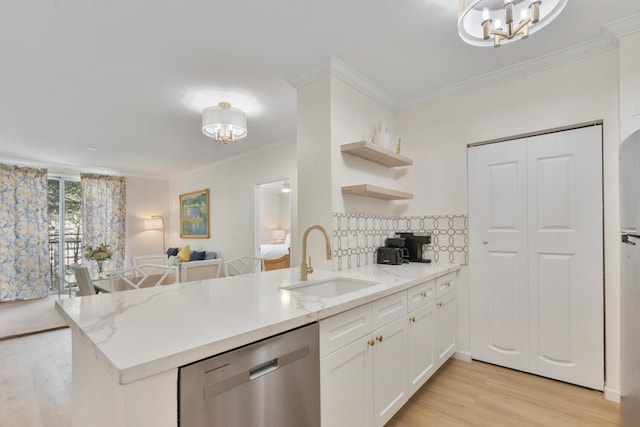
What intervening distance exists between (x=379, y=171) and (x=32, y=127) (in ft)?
13.5

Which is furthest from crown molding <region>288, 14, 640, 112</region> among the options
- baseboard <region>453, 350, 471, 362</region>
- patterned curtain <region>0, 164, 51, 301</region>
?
patterned curtain <region>0, 164, 51, 301</region>

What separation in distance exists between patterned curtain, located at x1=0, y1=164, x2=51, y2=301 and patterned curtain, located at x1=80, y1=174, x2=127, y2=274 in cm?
61

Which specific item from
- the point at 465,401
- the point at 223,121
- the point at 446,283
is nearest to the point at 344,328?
the point at 465,401

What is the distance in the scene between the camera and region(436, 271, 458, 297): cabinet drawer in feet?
7.36

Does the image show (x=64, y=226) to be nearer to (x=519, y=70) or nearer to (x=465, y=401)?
(x=465, y=401)

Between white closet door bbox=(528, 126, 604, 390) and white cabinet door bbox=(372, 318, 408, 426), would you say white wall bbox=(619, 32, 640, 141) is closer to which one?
white closet door bbox=(528, 126, 604, 390)

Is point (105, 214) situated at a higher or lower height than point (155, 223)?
higher

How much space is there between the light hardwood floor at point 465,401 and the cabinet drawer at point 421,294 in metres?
0.65

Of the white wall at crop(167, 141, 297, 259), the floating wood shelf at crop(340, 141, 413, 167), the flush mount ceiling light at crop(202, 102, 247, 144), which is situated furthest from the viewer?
the white wall at crop(167, 141, 297, 259)

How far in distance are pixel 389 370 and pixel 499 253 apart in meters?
1.45

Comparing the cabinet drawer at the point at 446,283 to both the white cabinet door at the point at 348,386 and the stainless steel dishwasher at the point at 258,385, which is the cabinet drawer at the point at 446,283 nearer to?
the white cabinet door at the point at 348,386

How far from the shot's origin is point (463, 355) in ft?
8.32

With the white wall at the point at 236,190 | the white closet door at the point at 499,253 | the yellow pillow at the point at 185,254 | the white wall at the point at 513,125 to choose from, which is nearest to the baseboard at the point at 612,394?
the white wall at the point at 513,125

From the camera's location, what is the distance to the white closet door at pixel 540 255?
2.05 m
